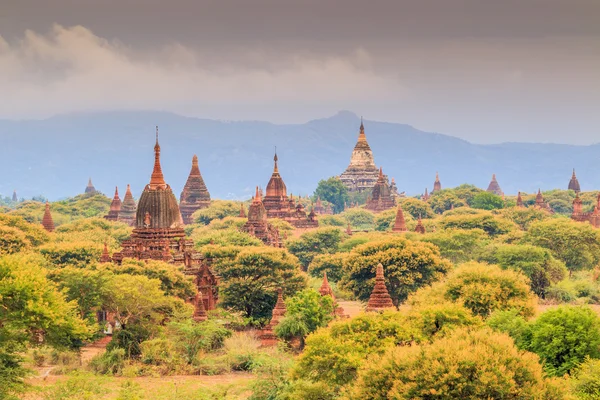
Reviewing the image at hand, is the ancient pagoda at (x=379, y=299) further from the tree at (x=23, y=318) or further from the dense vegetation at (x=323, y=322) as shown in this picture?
the tree at (x=23, y=318)

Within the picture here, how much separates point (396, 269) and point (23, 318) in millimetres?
25210

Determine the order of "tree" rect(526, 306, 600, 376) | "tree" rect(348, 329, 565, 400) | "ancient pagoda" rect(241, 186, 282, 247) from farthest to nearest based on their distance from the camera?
"ancient pagoda" rect(241, 186, 282, 247)
"tree" rect(526, 306, 600, 376)
"tree" rect(348, 329, 565, 400)

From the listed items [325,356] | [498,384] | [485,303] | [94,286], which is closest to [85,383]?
[325,356]

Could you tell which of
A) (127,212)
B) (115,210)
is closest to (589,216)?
(127,212)

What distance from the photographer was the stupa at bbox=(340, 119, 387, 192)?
534 feet

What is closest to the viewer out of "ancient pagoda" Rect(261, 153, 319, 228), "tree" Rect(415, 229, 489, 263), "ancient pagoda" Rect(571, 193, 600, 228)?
"tree" Rect(415, 229, 489, 263)

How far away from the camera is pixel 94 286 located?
44.9 meters

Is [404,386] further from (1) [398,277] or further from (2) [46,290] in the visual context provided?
(1) [398,277]

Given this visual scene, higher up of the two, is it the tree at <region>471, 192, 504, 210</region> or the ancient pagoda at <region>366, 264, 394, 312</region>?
the tree at <region>471, 192, 504, 210</region>

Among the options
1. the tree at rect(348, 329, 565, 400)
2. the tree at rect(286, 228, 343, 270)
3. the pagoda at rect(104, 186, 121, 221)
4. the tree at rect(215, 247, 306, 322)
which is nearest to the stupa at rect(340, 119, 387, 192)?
the pagoda at rect(104, 186, 121, 221)

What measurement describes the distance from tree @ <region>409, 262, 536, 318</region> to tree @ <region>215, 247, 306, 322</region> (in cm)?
806

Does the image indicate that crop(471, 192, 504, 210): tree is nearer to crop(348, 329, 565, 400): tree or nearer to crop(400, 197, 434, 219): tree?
crop(400, 197, 434, 219): tree

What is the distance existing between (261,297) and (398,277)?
7.83 meters

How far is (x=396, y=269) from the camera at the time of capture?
189 feet
